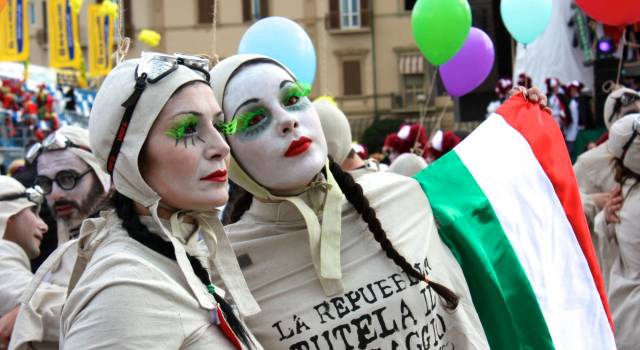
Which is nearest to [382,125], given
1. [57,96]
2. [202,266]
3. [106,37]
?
[106,37]

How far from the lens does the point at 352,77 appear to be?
38.0 m

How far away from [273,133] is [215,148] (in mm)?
433

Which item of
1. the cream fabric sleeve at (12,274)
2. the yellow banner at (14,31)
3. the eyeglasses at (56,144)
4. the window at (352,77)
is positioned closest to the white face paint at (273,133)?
the cream fabric sleeve at (12,274)

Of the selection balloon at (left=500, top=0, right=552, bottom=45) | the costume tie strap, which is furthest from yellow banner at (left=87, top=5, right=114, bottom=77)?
the costume tie strap

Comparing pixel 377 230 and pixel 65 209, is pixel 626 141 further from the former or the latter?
pixel 65 209

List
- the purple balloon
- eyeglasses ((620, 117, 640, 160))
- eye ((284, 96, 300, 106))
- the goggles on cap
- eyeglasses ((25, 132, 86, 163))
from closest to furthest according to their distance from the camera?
1. eye ((284, 96, 300, 106))
2. eyeglasses ((25, 132, 86, 163))
3. eyeglasses ((620, 117, 640, 160))
4. the goggles on cap
5. the purple balloon

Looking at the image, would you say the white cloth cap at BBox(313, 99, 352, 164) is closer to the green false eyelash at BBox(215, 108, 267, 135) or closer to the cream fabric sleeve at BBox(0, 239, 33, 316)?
the cream fabric sleeve at BBox(0, 239, 33, 316)

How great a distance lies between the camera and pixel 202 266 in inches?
88.0

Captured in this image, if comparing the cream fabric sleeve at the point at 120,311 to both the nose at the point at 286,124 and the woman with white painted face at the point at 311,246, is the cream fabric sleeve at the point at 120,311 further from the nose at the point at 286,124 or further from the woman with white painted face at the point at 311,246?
the nose at the point at 286,124

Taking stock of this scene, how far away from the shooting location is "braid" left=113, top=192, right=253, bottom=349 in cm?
216

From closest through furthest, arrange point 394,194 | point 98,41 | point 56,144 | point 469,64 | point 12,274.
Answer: point 394,194 < point 12,274 < point 56,144 < point 469,64 < point 98,41

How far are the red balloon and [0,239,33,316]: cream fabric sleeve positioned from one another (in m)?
4.20

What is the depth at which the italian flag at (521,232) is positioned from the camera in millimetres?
3062

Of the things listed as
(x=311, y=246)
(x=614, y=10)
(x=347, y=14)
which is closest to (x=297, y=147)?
(x=311, y=246)
